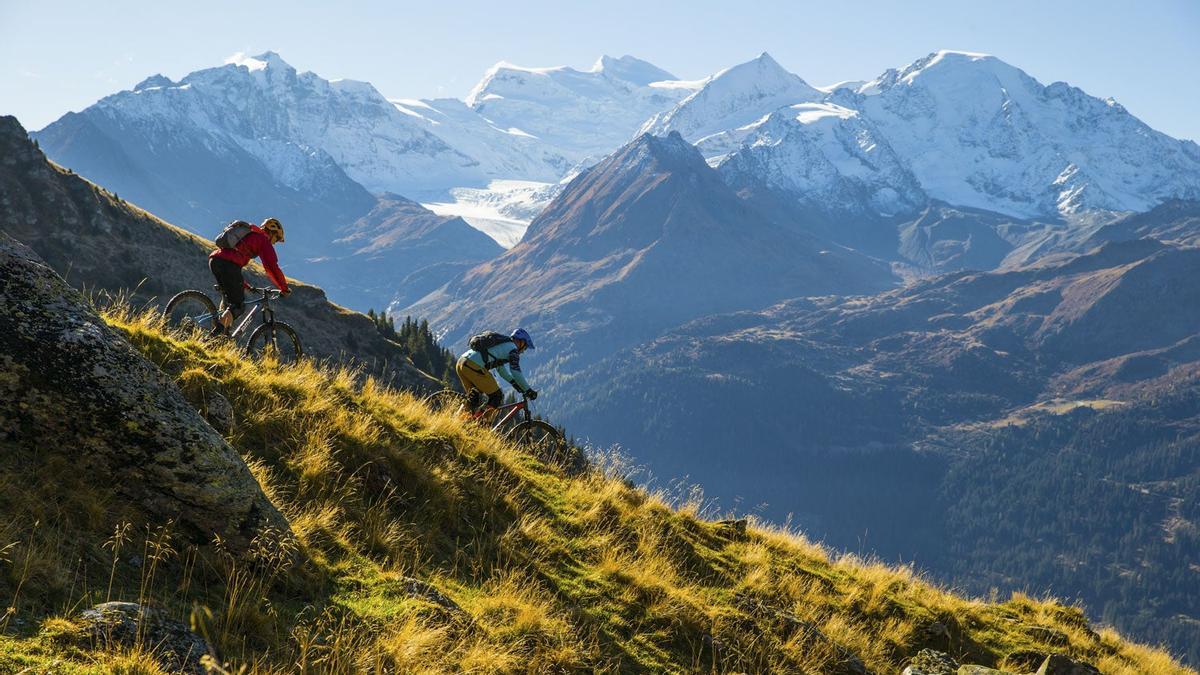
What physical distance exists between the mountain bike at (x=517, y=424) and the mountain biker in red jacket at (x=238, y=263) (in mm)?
4067

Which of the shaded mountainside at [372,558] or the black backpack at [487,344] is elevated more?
the black backpack at [487,344]

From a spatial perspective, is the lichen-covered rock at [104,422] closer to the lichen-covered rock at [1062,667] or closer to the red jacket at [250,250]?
the red jacket at [250,250]

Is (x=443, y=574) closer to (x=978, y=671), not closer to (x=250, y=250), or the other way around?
(x=978, y=671)

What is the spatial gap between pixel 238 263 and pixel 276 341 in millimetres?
1846

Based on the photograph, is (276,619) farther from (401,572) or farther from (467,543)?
(467,543)

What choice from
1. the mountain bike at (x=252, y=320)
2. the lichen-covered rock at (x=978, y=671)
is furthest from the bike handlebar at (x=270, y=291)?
the lichen-covered rock at (x=978, y=671)

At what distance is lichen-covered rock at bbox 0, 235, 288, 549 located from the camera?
7.32 m

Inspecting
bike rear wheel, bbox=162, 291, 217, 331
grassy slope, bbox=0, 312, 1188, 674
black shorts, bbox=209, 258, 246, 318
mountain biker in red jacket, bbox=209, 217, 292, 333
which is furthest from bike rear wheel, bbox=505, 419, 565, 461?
bike rear wheel, bbox=162, 291, 217, 331

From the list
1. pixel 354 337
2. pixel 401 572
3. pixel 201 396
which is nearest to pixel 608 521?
pixel 401 572

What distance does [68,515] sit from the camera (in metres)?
7.07

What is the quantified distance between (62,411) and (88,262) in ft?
289

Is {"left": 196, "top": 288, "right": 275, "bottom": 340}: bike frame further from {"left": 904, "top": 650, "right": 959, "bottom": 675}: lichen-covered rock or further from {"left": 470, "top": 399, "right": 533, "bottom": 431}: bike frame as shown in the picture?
{"left": 904, "top": 650, "right": 959, "bottom": 675}: lichen-covered rock

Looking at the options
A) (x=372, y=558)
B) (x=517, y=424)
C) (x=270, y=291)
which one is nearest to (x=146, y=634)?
(x=372, y=558)

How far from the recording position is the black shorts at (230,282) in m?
17.4
